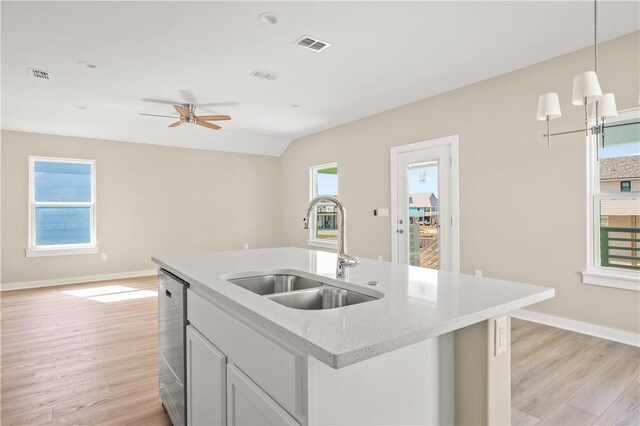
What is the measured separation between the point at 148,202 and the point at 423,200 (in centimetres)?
482

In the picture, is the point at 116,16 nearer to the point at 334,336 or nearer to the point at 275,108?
the point at 275,108

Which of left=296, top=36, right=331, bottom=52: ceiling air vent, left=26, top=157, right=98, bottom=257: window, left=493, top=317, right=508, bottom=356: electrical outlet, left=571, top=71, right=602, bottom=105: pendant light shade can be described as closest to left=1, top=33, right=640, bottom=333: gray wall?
left=26, top=157, right=98, bottom=257: window

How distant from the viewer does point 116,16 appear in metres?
2.68

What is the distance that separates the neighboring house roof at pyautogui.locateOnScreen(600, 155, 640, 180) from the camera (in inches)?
121

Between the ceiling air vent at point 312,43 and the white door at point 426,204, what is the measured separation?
2.07 metres

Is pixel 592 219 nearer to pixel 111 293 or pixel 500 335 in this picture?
pixel 500 335

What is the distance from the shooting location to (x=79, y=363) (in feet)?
8.98

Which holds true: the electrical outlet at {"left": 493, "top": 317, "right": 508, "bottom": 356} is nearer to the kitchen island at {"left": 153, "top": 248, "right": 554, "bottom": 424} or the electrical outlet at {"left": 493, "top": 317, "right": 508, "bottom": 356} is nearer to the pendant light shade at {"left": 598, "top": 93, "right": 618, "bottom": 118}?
the kitchen island at {"left": 153, "top": 248, "right": 554, "bottom": 424}

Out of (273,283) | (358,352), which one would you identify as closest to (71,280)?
(273,283)

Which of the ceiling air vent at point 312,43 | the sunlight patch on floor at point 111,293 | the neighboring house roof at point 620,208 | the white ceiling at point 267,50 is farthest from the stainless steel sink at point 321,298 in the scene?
the sunlight patch on floor at point 111,293

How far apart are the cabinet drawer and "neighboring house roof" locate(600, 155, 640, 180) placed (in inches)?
141

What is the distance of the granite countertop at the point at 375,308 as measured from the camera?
0.81m

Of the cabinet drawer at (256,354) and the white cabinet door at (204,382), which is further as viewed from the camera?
the white cabinet door at (204,382)

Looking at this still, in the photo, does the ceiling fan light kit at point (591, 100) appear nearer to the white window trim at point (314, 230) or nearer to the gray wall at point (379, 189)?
the gray wall at point (379, 189)
